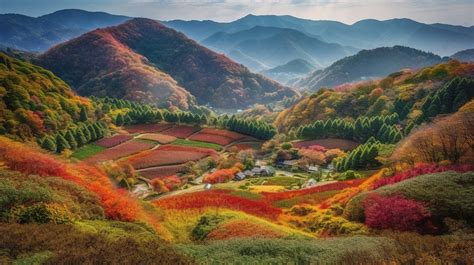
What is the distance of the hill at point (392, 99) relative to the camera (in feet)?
240

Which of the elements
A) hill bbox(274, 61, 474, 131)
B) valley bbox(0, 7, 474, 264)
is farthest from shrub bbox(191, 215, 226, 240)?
hill bbox(274, 61, 474, 131)

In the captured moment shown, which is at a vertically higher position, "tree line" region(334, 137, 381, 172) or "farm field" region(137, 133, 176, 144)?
"tree line" region(334, 137, 381, 172)

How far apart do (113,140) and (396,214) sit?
57.6 meters

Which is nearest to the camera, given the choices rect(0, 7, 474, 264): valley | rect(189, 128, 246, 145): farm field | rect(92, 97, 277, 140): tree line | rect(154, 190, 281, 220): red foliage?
rect(0, 7, 474, 264): valley

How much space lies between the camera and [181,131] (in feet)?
261

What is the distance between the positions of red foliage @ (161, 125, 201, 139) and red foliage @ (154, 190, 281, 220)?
43.7m

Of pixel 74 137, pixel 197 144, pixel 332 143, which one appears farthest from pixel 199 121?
pixel 332 143

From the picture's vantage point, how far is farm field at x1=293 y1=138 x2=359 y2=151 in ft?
221

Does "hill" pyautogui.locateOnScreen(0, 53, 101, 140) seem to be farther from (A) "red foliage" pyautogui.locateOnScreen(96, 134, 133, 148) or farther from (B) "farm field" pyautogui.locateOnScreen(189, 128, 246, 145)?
(B) "farm field" pyautogui.locateOnScreen(189, 128, 246, 145)

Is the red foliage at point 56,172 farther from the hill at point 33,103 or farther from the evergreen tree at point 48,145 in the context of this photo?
the hill at point 33,103

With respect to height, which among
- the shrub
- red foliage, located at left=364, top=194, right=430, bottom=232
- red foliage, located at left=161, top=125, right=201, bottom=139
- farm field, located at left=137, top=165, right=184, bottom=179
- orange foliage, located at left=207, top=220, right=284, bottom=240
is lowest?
farm field, located at left=137, top=165, right=184, bottom=179

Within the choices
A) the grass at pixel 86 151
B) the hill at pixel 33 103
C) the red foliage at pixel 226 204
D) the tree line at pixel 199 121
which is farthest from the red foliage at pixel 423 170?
the tree line at pixel 199 121

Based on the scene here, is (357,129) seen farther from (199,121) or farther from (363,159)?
(199,121)

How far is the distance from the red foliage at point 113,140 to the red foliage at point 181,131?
29.6 feet
